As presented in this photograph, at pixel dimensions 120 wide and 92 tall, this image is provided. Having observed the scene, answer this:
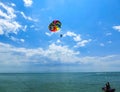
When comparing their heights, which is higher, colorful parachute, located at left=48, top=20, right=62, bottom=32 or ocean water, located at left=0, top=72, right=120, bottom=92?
colorful parachute, located at left=48, top=20, right=62, bottom=32

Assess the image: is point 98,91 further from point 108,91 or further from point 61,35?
point 108,91

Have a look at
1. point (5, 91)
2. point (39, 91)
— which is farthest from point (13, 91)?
point (39, 91)

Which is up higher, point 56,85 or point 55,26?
point 55,26

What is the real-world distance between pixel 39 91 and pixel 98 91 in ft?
33.1

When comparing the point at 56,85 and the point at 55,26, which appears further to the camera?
the point at 56,85

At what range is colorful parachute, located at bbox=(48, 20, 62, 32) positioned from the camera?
2867cm

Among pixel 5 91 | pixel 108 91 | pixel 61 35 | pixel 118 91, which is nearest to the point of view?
pixel 108 91

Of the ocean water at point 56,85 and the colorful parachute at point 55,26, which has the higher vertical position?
the colorful parachute at point 55,26

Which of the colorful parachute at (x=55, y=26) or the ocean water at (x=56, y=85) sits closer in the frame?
the colorful parachute at (x=55, y=26)

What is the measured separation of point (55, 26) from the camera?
2875 centimetres

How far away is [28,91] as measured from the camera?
4775 centimetres

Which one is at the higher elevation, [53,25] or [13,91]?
[53,25]

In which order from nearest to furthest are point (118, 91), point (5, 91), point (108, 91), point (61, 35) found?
point (108, 91), point (61, 35), point (118, 91), point (5, 91)

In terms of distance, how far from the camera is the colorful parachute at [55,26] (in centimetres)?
2867
